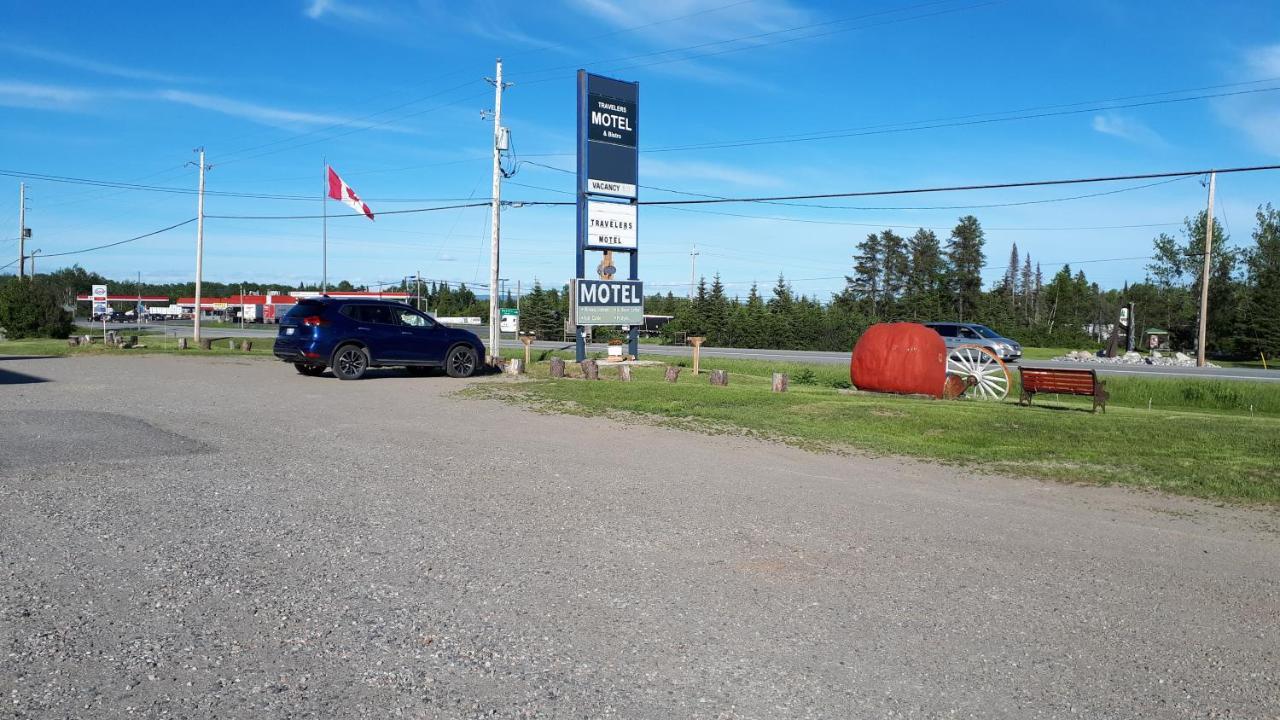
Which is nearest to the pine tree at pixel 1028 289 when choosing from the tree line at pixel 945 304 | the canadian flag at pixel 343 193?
the tree line at pixel 945 304

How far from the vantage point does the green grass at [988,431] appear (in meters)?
9.77

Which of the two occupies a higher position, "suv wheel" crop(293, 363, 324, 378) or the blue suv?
the blue suv

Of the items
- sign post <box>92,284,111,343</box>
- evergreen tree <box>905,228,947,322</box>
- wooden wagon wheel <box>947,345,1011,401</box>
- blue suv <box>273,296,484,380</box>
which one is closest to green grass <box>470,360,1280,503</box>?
blue suv <box>273,296,484,380</box>

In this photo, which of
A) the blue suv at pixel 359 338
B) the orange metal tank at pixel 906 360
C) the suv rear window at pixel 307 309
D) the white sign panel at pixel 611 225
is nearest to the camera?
the orange metal tank at pixel 906 360

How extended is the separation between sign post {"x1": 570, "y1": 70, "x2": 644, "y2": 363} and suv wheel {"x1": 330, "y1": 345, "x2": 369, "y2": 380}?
7.39 m

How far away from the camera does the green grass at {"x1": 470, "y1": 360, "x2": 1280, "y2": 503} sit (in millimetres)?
9773

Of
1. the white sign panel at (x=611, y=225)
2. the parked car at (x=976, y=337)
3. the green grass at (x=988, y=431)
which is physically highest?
the white sign panel at (x=611, y=225)

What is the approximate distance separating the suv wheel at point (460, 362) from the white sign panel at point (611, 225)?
650 cm

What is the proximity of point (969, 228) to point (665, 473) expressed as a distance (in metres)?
72.2

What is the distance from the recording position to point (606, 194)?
27.2 metres

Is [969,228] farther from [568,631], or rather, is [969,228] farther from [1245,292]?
[568,631]

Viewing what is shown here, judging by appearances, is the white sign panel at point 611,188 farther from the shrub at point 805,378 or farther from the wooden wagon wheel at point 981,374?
the wooden wagon wheel at point 981,374

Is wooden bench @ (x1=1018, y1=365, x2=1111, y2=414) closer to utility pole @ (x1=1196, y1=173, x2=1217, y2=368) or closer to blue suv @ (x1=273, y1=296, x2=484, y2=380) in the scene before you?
blue suv @ (x1=273, y1=296, x2=484, y2=380)

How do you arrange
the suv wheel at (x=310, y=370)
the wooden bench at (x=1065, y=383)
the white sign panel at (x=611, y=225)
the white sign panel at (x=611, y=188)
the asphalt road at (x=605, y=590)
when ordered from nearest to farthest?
the asphalt road at (x=605, y=590) < the wooden bench at (x=1065, y=383) < the suv wheel at (x=310, y=370) < the white sign panel at (x=611, y=225) < the white sign panel at (x=611, y=188)
